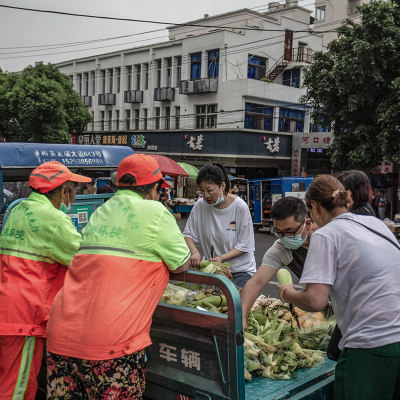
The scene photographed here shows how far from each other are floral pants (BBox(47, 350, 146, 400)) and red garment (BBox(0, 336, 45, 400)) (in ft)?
1.61

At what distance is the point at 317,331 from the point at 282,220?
2.74 feet

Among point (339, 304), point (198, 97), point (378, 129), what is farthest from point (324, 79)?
point (339, 304)

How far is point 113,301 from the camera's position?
6.60 ft

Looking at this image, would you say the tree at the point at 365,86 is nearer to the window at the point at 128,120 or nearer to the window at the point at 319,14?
the window at the point at 128,120

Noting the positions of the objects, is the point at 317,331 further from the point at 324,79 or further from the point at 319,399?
the point at 324,79

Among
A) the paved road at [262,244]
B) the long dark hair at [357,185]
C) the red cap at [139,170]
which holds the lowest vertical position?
the paved road at [262,244]

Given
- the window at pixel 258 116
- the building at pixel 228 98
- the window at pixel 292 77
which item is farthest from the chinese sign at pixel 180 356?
the window at pixel 292 77

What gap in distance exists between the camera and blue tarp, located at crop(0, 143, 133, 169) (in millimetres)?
10648

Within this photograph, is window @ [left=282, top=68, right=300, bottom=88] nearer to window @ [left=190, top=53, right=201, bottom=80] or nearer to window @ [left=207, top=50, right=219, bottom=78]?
window @ [left=207, top=50, right=219, bottom=78]

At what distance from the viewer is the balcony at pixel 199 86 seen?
94.8 ft

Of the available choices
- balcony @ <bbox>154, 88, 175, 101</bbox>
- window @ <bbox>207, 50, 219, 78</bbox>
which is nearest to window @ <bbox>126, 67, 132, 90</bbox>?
balcony @ <bbox>154, 88, 175, 101</bbox>

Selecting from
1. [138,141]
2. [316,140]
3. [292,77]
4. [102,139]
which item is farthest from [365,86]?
[102,139]

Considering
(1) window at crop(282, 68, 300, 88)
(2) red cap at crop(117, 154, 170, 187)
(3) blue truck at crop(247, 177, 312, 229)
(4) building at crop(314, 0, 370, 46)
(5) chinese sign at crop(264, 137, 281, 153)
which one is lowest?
(3) blue truck at crop(247, 177, 312, 229)

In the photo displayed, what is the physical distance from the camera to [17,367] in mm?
2625
